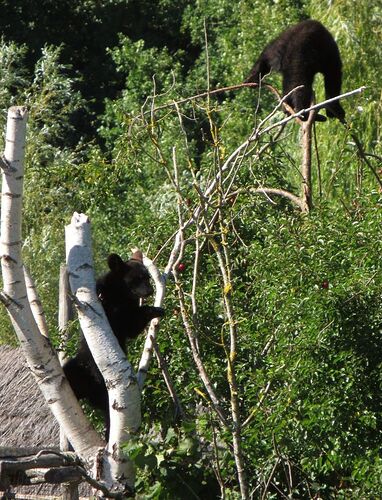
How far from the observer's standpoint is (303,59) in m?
10.9

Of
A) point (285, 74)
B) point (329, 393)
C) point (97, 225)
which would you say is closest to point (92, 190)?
point (285, 74)

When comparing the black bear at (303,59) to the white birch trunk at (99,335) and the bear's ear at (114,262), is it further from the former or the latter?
the white birch trunk at (99,335)

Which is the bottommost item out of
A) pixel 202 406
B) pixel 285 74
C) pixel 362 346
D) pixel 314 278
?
pixel 202 406

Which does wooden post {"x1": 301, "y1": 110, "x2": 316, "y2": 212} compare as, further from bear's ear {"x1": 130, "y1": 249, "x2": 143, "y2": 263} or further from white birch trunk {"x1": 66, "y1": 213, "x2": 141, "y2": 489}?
white birch trunk {"x1": 66, "y1": 213, "x2": 141, "y2": 489}

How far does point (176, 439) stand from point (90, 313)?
1234 mm

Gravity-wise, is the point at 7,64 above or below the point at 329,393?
above

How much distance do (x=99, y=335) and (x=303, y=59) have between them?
5754mm

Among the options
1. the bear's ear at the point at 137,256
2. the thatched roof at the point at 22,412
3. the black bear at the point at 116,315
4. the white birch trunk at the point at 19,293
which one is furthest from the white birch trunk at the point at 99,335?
the thatched roof at the point at 22,412

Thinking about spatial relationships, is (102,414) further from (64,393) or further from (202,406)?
Result: (64,393)

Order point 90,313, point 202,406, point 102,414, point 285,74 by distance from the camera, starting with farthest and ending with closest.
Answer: point 285,74 < point 202,406 < point 102,414 < point 90,313

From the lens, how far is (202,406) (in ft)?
26.3

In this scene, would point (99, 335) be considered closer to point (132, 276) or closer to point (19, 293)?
point (19, 293)

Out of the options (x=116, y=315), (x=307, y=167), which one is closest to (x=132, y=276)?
(x=116, y=315)

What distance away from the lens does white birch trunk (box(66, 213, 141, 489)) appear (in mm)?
5938
